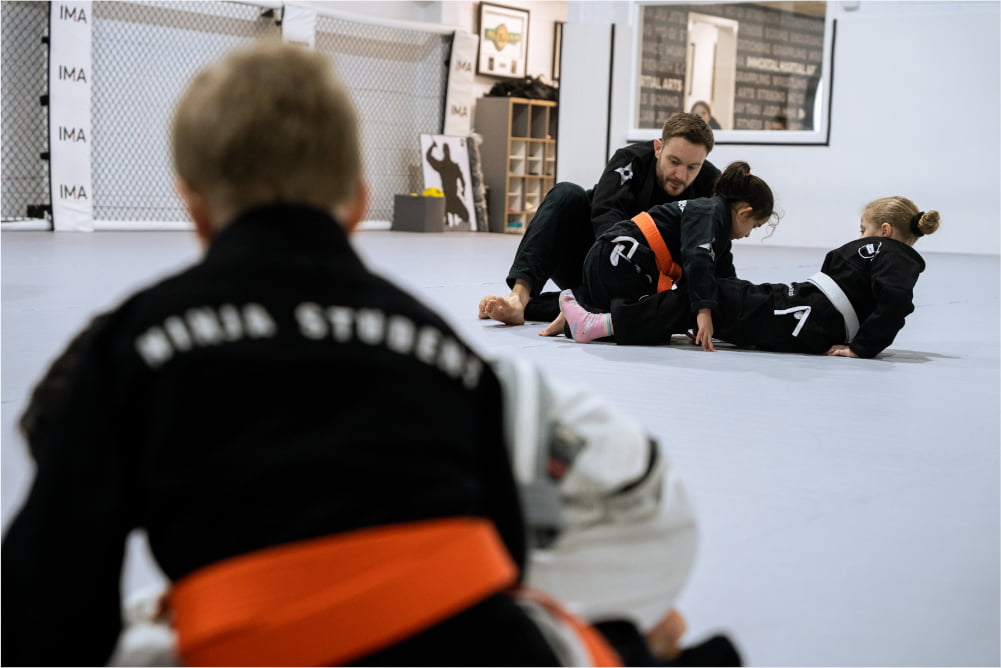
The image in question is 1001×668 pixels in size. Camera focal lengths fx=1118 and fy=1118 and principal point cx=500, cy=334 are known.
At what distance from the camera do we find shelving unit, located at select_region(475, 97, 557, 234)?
436 inches

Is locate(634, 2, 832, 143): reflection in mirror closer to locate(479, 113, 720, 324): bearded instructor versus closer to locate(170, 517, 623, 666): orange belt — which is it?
locate(479, 113, 720, 324): bearded instructor

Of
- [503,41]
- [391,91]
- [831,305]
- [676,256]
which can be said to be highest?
[503,41]

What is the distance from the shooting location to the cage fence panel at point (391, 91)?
10.3 meters

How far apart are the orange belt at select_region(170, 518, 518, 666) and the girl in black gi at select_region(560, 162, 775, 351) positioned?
8.59 ft

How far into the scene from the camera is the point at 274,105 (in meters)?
0.75

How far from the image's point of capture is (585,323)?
3.48m

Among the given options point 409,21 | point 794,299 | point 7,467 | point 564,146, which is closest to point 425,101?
point 409,21

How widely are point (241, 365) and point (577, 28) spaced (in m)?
10.3

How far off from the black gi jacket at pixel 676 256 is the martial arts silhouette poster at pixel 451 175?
714 cm

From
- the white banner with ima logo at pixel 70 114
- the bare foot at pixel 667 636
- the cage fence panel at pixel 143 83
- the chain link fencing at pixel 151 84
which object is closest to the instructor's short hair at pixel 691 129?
the bare foot at pixel 667 636

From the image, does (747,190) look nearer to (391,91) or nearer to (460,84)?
(391,91)

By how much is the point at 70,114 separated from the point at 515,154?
4700 millimetres

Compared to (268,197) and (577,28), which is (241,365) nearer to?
(268,197)

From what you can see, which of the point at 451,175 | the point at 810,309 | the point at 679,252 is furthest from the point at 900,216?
the point at 451,175
